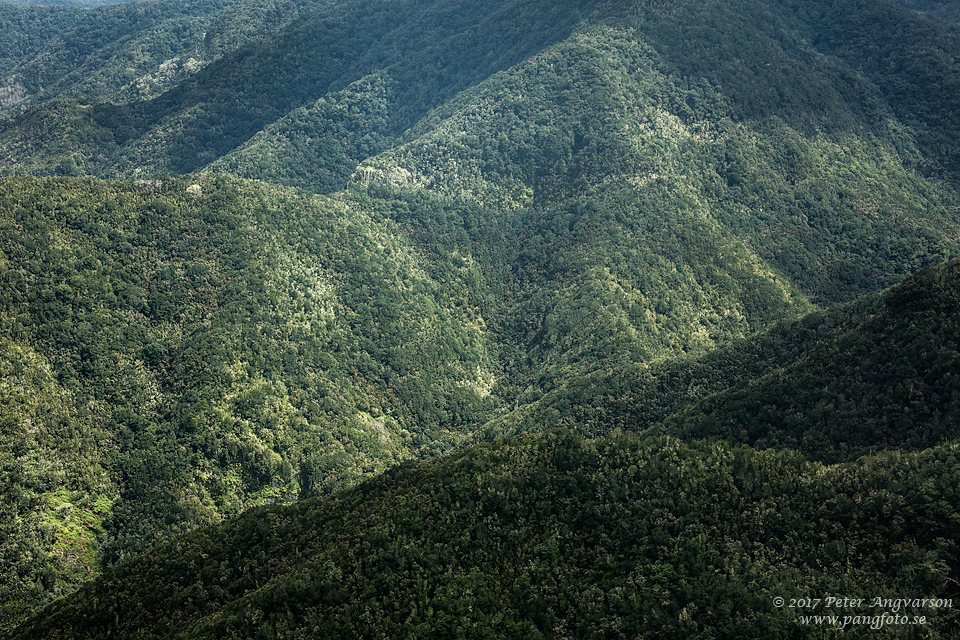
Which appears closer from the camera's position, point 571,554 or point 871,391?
point 571,554

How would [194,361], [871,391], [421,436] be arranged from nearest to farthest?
[871,391], [194,361], [421,436]

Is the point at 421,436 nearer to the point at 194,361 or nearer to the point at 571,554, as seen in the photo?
the point at 194,361

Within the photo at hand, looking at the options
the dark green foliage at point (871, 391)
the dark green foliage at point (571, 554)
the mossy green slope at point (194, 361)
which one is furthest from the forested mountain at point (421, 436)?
the mossy green slope at point (194, 361)

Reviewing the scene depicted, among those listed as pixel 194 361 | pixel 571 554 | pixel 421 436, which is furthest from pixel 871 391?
pixel 194 361

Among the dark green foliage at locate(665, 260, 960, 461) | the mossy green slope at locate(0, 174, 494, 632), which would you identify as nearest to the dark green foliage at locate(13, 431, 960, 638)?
the dark green foliage at locate(665, 260, 960, 461)

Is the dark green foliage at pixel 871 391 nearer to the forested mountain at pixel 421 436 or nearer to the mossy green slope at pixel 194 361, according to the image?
the forested mountain at pixel 421 436

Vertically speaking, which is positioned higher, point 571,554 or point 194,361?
point 571,554

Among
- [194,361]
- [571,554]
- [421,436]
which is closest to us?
[571,554]

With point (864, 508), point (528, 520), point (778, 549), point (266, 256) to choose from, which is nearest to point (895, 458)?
point (864, 508)

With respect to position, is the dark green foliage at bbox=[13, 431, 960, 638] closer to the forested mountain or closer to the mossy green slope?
the forested mountain
